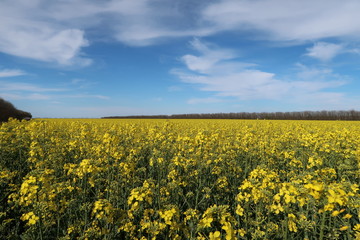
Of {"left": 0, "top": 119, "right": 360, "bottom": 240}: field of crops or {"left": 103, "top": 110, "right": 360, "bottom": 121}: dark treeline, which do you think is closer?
{"left": 0, "top": 119, "right": 360, "bottom": 240}: field of crops

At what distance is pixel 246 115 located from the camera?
77.3 m

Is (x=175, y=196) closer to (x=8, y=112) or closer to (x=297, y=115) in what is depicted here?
(x=8, y=112)

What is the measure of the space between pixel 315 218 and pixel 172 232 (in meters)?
2.94

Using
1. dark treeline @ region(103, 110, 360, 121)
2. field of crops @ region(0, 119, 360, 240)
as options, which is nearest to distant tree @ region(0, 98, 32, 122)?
field of crops @ region(0, 119, 360, 240)

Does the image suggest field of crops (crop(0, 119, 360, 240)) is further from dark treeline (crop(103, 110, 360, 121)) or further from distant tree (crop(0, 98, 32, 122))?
dark treeline (crop(103, 110, 360, 121))

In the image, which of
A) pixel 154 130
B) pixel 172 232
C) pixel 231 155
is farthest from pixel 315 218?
pixel 154 130

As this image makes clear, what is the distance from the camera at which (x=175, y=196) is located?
4977mm

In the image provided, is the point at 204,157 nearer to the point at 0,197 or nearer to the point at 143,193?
the point at 143,193

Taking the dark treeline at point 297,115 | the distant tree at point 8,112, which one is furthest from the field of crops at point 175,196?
the dark treeline at point 297,115

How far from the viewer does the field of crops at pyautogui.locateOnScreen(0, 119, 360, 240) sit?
3098 millimetres

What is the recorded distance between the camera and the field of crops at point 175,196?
3098mm

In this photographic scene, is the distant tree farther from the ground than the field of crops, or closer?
farther from the ground

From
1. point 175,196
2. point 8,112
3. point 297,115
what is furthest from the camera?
point 297,115

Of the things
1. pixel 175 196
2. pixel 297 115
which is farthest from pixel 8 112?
pixel 297 115
